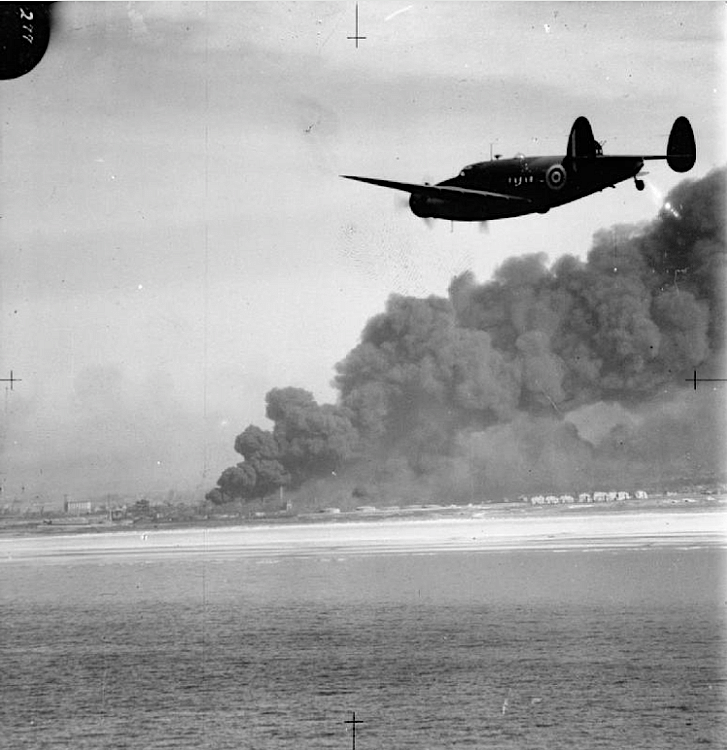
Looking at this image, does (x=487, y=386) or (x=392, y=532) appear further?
(x=392, y=532)

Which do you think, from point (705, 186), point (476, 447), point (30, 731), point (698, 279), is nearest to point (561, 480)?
point (476, 447)

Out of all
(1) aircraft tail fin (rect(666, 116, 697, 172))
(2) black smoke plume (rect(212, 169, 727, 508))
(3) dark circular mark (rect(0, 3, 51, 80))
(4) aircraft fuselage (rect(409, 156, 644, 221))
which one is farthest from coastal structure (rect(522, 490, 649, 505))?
(3) dark circular mark (rect(0, 3, 51, 80))

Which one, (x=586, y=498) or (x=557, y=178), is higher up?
(x=557, y=178)

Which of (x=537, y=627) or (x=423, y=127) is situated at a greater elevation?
(x=423, y=127)

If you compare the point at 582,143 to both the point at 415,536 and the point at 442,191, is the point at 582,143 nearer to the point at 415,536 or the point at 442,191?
the point at 442,191

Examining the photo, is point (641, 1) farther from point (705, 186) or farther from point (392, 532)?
point (392, 532)

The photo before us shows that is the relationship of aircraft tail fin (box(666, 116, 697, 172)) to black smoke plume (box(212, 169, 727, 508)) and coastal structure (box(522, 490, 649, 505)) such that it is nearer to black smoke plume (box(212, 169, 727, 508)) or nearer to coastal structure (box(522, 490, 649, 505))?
black smoke plume (box(212, 169, 727, 508))

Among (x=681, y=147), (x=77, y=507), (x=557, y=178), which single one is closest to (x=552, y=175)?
(x=557, y=178)

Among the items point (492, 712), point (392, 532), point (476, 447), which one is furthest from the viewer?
point (392, 532)
